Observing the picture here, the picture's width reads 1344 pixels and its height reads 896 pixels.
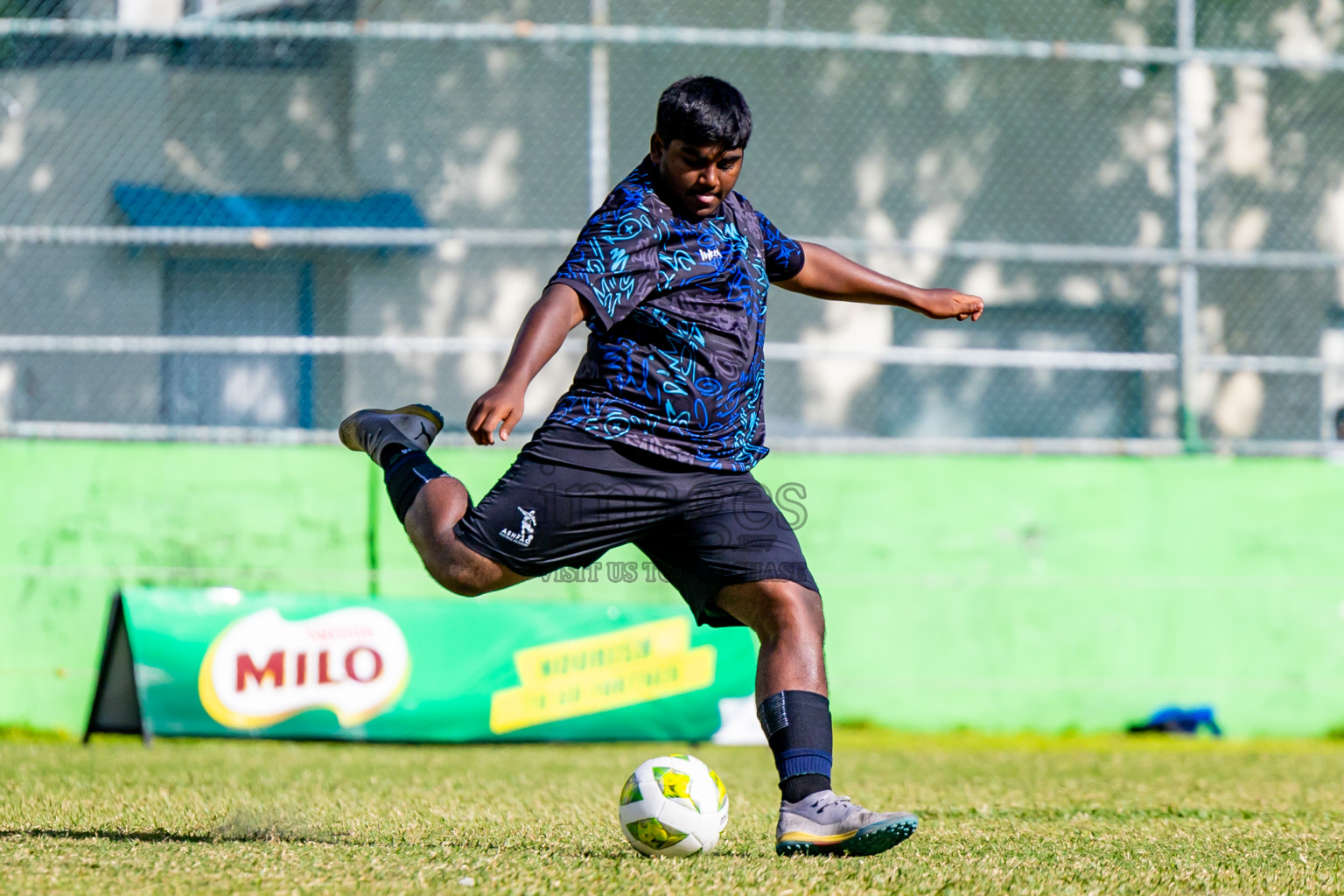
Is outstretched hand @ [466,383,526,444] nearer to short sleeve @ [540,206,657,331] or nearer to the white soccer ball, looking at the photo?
short sleeve @ [540,206,657,331]

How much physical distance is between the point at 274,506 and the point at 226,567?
16.2 inches

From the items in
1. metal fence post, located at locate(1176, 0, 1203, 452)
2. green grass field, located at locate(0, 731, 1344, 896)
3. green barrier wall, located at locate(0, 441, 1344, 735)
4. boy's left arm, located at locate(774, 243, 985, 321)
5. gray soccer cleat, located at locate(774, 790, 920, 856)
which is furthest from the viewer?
metal fence post, located at locate(1176, 0, 1203, 452)

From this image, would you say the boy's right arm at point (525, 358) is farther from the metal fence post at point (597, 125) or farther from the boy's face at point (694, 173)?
the metal fence post at point (597, 125)

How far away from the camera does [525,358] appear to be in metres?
3.19

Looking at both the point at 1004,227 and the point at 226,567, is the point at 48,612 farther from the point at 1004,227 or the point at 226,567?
the point at 1004,227

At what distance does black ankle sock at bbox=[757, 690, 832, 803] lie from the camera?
3340 mm

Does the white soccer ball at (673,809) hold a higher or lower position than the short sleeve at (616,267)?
lower

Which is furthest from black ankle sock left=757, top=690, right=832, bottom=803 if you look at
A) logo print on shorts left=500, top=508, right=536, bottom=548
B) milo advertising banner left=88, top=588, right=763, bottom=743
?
milo advertising banner left=88, top=588, right=763, bottom=743

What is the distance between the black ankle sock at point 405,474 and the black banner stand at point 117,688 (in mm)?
4066

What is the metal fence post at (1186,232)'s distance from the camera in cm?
820

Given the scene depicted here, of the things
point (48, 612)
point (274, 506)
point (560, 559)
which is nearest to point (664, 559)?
A: point (560, 559)

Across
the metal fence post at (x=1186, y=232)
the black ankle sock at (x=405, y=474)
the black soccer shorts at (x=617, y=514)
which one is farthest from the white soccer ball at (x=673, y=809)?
the metal fence post at (x=1186, y=232)

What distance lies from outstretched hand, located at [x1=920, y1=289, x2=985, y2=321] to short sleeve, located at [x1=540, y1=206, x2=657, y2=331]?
910 millimetres

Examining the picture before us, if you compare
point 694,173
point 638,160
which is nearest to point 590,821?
point 694,173
